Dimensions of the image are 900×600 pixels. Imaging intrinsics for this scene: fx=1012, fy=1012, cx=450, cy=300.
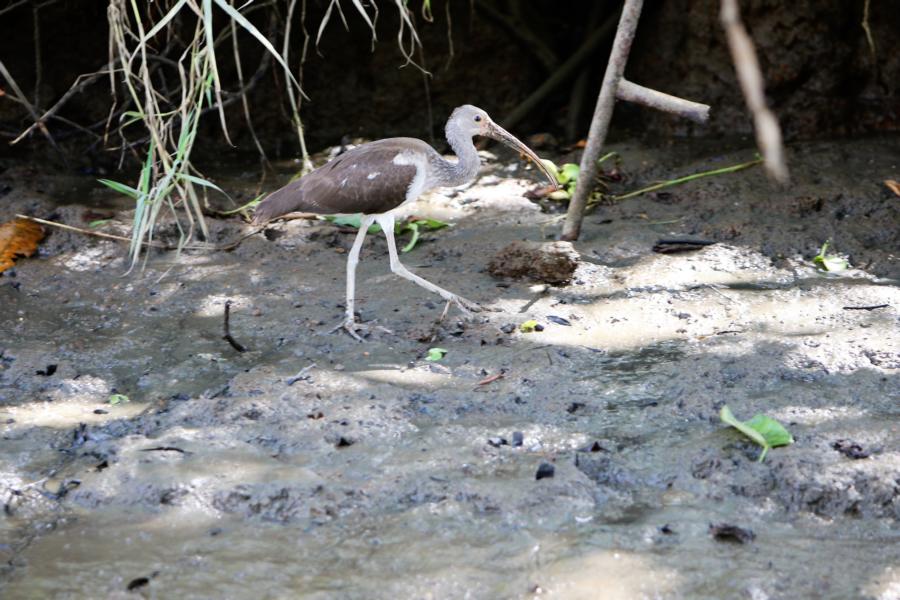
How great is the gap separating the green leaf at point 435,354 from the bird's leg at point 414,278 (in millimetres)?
414

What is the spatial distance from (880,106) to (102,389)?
209 inches

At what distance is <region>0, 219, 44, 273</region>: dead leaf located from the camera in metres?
5.67

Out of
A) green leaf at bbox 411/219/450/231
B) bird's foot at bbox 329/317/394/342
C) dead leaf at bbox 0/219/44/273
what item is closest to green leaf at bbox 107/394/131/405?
bird's foot at bbox 329/317/394/342

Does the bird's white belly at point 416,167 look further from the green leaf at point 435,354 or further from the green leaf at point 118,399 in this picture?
the green leaf at point 118,399

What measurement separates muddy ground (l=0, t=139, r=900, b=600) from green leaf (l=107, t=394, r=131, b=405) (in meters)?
0.03

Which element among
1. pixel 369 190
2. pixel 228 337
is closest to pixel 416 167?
pixel 369 190

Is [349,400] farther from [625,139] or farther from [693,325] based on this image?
[625,139]

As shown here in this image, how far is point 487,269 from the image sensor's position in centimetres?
561

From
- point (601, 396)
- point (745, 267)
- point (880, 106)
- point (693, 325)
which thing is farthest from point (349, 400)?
point (880, 106)

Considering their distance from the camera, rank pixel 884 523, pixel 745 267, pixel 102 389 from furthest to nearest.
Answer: pixel 745 267 → pixel 102 389 → pixel 884 523

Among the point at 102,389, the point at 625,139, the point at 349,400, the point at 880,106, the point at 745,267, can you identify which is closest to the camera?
Result: the point at 349,400

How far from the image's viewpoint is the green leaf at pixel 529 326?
4867 mm

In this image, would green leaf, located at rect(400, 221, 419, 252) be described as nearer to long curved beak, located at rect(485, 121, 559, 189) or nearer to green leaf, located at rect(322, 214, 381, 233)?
green leaf, located at rect(322, 214, 381, 233)

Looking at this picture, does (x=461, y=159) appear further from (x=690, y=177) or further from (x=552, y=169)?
(x=690, y=177)
